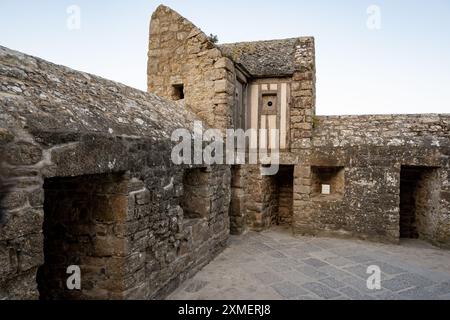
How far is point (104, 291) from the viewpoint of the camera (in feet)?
10.8

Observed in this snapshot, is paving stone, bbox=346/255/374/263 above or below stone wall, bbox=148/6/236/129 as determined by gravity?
below

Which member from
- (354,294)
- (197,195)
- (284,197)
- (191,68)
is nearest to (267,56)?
(191,68)

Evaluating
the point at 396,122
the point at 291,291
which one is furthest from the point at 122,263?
the point at 396,122

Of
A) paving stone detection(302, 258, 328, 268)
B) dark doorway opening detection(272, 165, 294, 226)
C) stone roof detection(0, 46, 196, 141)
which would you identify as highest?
stone roof detection(0, 46, 196, 141)

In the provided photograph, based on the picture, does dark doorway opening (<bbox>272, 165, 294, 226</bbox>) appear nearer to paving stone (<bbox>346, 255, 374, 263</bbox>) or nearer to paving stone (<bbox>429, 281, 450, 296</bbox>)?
paving stone (<bbox>346, 255, 374, 263</bbox>)

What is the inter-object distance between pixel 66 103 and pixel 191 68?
4.19m

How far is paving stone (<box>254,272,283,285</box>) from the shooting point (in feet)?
15.1

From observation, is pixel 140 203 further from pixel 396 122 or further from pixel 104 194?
pixel 396 122

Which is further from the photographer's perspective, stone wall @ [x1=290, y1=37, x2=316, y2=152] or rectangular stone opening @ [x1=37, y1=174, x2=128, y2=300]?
stone wall @ [x1=290, y1=37, x2=316, y2=152]

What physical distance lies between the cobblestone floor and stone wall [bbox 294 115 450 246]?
0.43m

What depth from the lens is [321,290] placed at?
4.34m

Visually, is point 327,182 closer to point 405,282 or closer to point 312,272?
point 312,272

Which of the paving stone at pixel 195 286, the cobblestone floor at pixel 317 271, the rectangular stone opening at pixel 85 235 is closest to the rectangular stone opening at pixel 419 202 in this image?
the cobblestone floor at pixel 317 271

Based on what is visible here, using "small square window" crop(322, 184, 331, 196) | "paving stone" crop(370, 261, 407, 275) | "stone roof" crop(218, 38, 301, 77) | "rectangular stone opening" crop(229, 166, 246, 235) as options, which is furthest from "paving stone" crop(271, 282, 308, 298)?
"stone roof" crop(218, 38, 301, 77)
